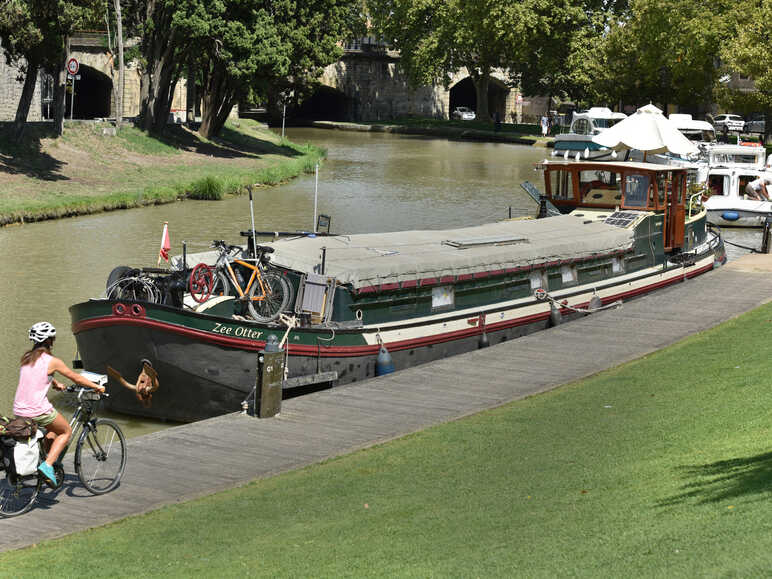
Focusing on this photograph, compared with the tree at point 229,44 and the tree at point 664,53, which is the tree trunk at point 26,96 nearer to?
the tree at point 229,44

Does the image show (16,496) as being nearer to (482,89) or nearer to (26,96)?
(26,96)

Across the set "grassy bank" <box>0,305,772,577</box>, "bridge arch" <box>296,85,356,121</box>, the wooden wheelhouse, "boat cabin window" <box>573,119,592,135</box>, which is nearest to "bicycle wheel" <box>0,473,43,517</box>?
"grassy bank" <box>0,305,772,577</box>

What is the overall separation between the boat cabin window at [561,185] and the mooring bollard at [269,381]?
45.7 ft

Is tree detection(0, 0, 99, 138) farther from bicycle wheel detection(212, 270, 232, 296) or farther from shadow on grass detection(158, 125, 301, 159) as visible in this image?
bicycle wheel detection(212, 270, 232, 296)

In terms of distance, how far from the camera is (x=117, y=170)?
4809 cm

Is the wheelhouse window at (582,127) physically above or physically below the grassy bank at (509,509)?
above

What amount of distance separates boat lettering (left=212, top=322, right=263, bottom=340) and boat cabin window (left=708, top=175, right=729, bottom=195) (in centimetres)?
3240

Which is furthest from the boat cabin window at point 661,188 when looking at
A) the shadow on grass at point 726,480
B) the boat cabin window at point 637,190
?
the shadow on grass at point 726,480

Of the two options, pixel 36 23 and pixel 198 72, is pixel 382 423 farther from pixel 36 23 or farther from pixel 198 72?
pixel 198 72

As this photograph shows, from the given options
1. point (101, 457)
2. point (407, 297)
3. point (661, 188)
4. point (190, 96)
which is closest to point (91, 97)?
point (190, 96)

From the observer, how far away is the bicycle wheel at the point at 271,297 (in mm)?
18219

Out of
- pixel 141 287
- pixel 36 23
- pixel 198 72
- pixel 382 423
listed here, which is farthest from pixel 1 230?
pixel 198 72

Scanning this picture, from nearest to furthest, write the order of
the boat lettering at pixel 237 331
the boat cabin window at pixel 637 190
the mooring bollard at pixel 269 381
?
the mooring bollard at pixel 269 381, the boat lettering at pixel 237 331, the boat cabin window at pixel 637 190

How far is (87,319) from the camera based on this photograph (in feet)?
55.9
